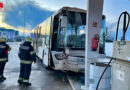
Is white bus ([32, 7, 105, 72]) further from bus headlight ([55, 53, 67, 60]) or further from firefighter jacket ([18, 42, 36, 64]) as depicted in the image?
firefighter jacket ([18, 42, 36, 64])

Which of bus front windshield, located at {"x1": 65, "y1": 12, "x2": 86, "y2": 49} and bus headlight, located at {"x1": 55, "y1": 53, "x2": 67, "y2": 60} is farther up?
bus front windshield, located at {"x1": 65, "y1": 12, "x2": 86, "y2": 49}

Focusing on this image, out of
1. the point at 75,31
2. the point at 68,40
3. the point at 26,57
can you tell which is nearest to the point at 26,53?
the point at 26,57

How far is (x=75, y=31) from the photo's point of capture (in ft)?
19.9

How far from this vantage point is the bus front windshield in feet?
19.4

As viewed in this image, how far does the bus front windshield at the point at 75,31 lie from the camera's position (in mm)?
5918

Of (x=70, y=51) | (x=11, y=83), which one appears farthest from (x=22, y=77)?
(x=70, y=51)

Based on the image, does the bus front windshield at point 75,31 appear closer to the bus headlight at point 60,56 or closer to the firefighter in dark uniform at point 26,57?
the bus headlight at point 60,56

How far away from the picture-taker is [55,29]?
6414 mm

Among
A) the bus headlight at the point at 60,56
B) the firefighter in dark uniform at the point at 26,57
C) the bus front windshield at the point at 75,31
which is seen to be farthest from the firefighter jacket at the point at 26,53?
the bus front windshield at the point at 75,31

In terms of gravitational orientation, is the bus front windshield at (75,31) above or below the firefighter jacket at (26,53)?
above

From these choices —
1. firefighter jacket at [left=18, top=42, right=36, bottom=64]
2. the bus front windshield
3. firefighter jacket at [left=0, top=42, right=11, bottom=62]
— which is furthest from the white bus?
firefighter jacket at [left=0, top=42, right=11, bottom=62]

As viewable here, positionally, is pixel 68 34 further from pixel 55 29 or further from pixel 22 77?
pixel 22 77

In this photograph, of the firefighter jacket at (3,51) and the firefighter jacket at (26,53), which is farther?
the firefighter jacket at (3,51)

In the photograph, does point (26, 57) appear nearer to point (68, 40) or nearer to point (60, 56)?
point (60, 56)
